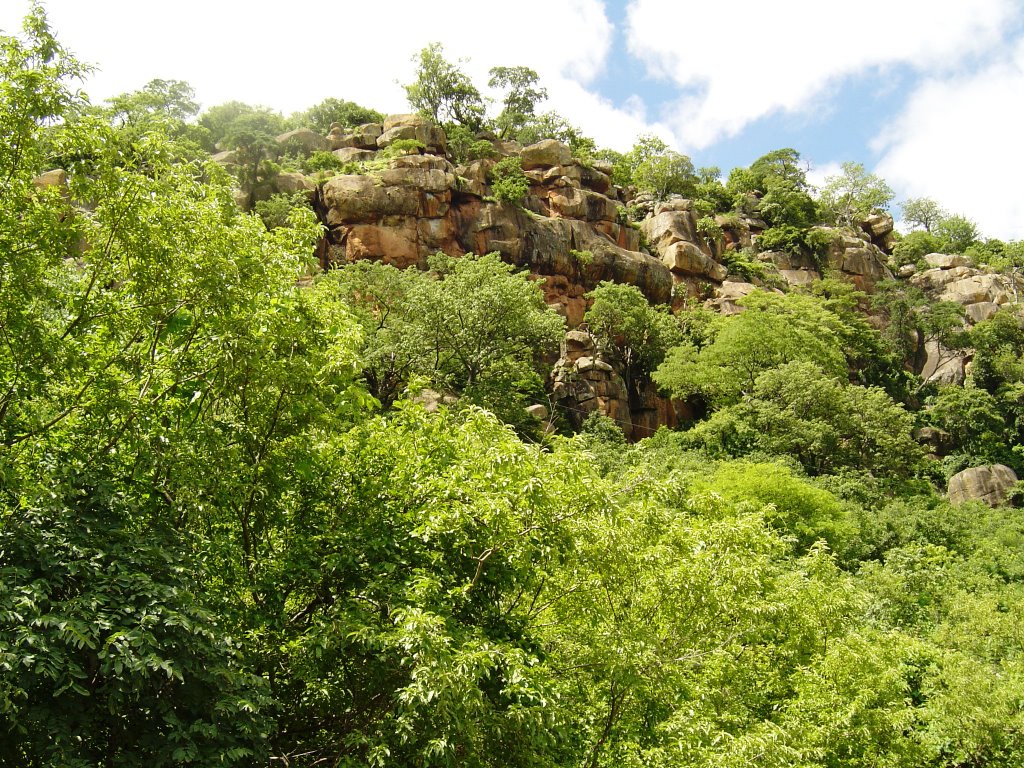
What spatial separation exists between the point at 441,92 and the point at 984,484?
38.0 metres

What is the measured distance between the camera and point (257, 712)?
4.88 meters

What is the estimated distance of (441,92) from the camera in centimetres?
4709

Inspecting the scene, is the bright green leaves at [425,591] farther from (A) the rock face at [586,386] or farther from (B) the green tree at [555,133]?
(B) the green tree at [555,133]

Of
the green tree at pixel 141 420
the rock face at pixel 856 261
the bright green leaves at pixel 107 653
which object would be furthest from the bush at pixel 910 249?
the bright green leaves at pixel 107 653

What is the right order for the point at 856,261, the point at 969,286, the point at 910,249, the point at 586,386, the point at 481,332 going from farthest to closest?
the point at 910,249 < the point at 969,286 < the point at 856,261 < the point at 586,386 < the point at 481,332

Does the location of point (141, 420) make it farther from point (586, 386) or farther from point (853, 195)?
point (853, 195)

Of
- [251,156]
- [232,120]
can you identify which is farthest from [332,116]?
[251,156]

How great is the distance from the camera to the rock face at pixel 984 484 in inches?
1387

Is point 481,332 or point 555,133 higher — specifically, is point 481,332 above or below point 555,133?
below

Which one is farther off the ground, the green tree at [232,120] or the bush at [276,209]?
the green tree at [232,120]

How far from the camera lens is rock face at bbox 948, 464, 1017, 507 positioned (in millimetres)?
35219

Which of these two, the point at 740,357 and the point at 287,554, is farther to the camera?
the point at 740,357

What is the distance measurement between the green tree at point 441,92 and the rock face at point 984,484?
34.9 meters

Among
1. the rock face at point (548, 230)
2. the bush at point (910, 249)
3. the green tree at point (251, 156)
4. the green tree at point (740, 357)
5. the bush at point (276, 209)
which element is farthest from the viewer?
the bush at point (910, 249)
